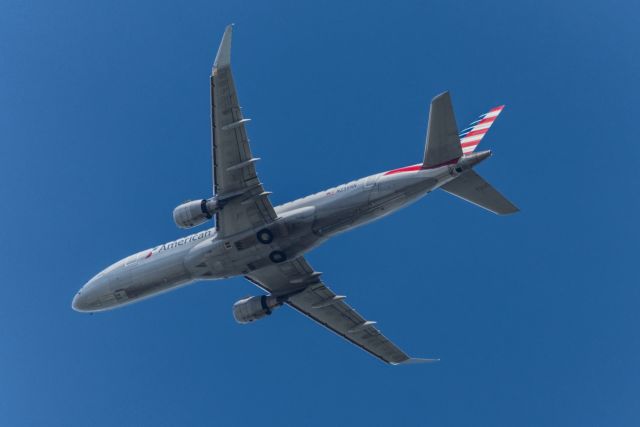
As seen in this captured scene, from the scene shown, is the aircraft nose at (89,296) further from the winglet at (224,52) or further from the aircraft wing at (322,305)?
the winglet at (224,52)

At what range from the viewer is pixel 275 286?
56.1m

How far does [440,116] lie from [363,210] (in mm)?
6556

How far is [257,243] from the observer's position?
50312 millimetres

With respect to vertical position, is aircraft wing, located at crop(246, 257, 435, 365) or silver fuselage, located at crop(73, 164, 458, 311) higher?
silver fuselage, located at crop(73, 164, 458, 311)

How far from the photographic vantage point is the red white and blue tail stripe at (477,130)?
48.6 metres

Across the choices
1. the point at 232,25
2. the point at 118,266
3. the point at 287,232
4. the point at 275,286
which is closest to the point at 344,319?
the point at 275,286

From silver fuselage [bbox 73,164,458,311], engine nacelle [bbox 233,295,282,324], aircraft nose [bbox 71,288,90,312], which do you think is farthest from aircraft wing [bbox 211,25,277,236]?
aircraft nose [bbox 71,288,90,312]

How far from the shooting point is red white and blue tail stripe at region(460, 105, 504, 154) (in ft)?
159

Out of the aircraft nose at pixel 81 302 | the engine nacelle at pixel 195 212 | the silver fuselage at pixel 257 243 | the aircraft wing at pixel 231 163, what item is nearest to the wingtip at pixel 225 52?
the aircraft wing at pixel 231 163

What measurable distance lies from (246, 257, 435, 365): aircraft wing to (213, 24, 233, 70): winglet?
14361mm

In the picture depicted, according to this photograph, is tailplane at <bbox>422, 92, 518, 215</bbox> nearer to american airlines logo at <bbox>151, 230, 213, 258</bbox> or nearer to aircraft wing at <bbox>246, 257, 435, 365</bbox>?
aircraft wing at <bbox>246, 257, 435, 365</bbox>

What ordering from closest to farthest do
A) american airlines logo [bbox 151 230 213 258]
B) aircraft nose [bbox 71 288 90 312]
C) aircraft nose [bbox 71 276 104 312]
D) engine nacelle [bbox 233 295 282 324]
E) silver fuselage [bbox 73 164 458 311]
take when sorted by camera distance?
silver fuselage [bbox 73 164 458 311] → american airlines logo [bbox 151 230 213 258] → aircraft nose [bbox 71 276 104 312] → aircraft nose [bbox 71 288 90 312] → engine nacelle [bbox 233 295 282 324]

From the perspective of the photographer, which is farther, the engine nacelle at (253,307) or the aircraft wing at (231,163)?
the engine nacelle at (253,307)

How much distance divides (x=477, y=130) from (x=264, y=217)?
38.7ft
